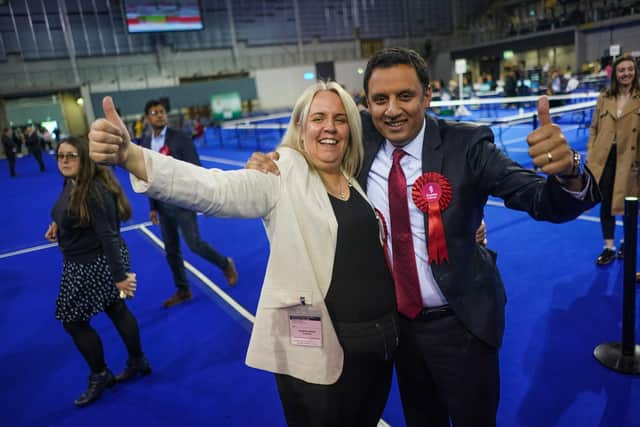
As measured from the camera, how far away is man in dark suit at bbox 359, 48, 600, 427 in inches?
60.2

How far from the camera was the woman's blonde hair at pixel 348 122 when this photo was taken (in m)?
1.70

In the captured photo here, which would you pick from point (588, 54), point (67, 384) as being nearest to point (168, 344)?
point (67, 384)

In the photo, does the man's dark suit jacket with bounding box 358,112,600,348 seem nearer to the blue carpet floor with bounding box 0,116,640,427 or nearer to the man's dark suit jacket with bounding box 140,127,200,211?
the blue carpet floor with bounding box 0,116,640,427

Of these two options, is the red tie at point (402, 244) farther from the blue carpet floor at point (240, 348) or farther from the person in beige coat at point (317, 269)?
the blue carpet floor at point (240, 348)

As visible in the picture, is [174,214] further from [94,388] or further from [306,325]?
[306,325]

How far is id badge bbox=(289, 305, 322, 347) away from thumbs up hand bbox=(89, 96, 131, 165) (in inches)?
29.4

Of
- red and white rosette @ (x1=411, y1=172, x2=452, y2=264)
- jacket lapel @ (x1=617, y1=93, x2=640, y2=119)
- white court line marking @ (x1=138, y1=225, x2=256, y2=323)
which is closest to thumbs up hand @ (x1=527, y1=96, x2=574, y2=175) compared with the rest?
red and white rosette @ (x1=411, y1=172, x2=452, y2=264)

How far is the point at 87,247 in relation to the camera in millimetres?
2834

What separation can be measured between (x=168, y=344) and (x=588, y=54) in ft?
98.1

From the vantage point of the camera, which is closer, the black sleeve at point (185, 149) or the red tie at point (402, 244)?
the red tie at point (402, 244)

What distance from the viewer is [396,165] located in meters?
1.64

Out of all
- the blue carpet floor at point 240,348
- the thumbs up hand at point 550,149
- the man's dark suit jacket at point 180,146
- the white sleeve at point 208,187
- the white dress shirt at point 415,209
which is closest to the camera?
the thumbs up hand at point 550,149

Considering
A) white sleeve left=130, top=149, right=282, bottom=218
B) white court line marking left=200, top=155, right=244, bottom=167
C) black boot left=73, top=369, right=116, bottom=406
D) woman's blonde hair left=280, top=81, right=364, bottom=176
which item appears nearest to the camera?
white sleeve left=130, top=149, right=282, bottom=218

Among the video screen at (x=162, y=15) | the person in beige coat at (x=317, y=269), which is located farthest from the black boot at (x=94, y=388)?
the video screen at (x=162, y=15)
